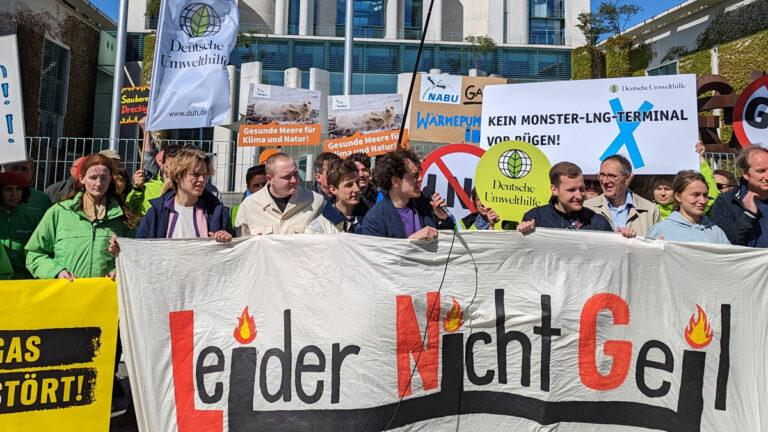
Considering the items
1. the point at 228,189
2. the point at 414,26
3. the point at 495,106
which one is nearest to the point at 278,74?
the point at 414,26

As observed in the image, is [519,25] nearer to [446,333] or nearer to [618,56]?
[618,56]

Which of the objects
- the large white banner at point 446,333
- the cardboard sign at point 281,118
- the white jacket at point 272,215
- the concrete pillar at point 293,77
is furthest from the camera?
the concrete pillar at point 293,77

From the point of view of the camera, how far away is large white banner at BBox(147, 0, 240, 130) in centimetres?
597

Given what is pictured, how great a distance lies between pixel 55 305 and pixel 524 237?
8.88 ft

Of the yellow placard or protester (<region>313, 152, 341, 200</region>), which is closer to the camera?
the yellow placard

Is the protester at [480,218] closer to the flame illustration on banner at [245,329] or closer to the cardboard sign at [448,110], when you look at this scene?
the flame illustration on banner at [245,329]

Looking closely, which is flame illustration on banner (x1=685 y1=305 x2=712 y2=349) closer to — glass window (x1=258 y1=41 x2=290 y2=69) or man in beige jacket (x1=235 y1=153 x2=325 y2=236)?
man in beige jacket (x1=235 y1=153 x2=325 y2=236)

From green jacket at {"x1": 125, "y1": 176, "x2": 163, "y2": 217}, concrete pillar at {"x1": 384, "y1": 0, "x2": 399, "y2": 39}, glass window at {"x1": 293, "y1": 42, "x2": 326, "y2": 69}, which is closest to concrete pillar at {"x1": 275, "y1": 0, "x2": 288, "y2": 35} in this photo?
concrete pillar at {"x1": 384, "y1": 0, "x2": 399, "y2": 39}

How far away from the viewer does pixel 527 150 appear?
4590 millimetres

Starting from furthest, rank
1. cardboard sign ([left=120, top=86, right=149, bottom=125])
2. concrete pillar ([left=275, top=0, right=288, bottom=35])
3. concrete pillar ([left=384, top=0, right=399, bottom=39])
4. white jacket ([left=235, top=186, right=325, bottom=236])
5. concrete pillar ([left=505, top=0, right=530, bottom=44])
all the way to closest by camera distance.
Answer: concrete pillar ([left=505, top=0, right=530, bottom=44]) → concrete pillar ([left=384, top=0, right=399, bottom=39]) → concrete pillar ([left=275, top=0, right=288, bottom=35]) → cardboard sign ([left=120, top=86, right=149, bottom=125]) → white jacket ([left=235, top=186, right=325, bottom=236])

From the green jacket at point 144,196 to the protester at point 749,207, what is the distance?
14.1ft

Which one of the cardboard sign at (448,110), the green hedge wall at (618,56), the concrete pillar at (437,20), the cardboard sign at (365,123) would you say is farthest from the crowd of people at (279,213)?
the concrete pillar at (437,20)

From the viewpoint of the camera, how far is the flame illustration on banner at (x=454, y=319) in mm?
3428

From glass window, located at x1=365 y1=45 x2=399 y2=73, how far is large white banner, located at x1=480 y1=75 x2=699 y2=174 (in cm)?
2988
